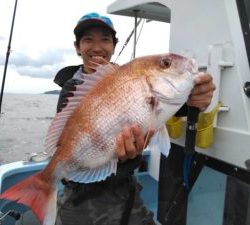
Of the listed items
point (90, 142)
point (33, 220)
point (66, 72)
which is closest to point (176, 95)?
point (90, 142)

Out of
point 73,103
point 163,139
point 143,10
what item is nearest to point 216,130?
point 163,139

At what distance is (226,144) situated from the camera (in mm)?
2469

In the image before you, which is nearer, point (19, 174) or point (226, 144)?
point (226, 144)

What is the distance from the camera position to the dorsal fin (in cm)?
188

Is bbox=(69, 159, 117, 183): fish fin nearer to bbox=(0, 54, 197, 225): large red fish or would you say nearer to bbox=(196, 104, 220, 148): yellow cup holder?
bbox=(0, 54, 197, 225): large red fish

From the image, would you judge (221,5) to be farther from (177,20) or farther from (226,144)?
(226,144)

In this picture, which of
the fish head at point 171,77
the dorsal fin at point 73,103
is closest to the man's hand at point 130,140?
the fish head at point 171,77

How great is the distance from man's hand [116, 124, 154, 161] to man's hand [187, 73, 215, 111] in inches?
15.5

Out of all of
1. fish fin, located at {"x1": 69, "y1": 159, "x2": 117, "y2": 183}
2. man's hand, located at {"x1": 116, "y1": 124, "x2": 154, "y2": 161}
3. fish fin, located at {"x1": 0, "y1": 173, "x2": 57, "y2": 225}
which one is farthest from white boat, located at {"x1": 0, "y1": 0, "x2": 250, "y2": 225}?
fish fin, located at {"x1": 0, "y1": 173, "x2": 57, "y2": 225}

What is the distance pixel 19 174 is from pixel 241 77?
314cm

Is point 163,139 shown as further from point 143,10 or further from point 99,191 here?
point 143,10

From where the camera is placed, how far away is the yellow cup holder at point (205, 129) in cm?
251

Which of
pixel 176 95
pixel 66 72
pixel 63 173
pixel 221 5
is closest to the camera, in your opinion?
pixel 176 95

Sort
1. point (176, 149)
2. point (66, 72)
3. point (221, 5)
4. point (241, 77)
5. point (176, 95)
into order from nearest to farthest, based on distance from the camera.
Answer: point (176, 95) → point (241, 77) → point (221, 5) → point (66, 72) → point (176, 149)
